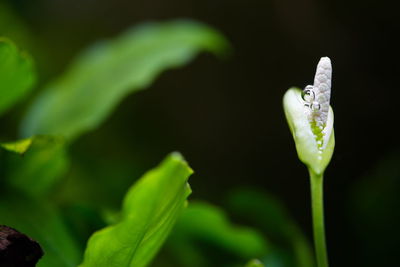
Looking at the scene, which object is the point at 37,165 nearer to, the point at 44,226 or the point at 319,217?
the point at 44,226

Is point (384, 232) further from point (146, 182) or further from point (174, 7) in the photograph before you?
point (174, 7)

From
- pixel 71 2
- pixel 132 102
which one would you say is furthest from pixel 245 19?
pixel 71 2

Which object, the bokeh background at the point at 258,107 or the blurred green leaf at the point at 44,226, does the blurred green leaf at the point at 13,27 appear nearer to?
the bokeh background at the point at 258,107

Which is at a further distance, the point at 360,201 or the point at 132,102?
the point at 132,102

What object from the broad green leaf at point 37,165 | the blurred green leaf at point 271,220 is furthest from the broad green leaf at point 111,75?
the blurred green leaf at point 271,220

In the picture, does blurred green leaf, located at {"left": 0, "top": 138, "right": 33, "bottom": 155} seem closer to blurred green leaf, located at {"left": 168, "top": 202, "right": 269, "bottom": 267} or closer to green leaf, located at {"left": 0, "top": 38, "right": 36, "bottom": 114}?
green leaf, located at {"left": 0, "top": 38, "right": 36, "bottom": 114}

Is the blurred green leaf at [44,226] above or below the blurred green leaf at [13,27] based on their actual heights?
below

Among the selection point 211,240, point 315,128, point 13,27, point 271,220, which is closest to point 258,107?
point 271,220
